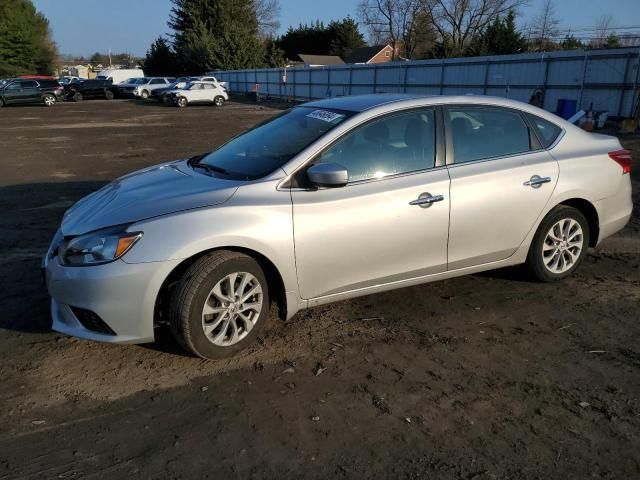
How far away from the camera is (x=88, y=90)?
41.8 meters

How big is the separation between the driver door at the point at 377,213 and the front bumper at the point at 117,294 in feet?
3.07

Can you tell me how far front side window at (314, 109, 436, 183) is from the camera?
3.82 metres

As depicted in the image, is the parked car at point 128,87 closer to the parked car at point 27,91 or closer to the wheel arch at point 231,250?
the parked car at point 27,91

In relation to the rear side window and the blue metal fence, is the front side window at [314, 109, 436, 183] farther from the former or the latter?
the blue metal fence

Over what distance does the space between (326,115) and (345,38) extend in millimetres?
79791

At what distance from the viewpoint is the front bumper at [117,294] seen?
126 inches

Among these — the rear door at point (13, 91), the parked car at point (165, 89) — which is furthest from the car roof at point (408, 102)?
the rear door at point (13, 91)

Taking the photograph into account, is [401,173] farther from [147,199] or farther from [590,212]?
[590,212]

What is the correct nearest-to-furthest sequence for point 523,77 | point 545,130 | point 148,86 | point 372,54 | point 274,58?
point 545,130, point 523,77, point 148,86, point 274,58, point 372,54

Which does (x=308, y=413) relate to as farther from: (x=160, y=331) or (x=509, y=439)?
(x=160, y=331)

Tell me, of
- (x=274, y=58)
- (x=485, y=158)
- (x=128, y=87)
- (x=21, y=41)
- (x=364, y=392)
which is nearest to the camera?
(x=364, y=392)

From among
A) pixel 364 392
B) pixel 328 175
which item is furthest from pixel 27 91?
pixel 364 392

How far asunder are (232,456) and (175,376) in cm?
88

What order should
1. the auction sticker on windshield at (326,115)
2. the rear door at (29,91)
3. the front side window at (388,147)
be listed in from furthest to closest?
the rear door at (29,91) < the auction sticker on windshield at (326,115) < the front side window at (388,147)
